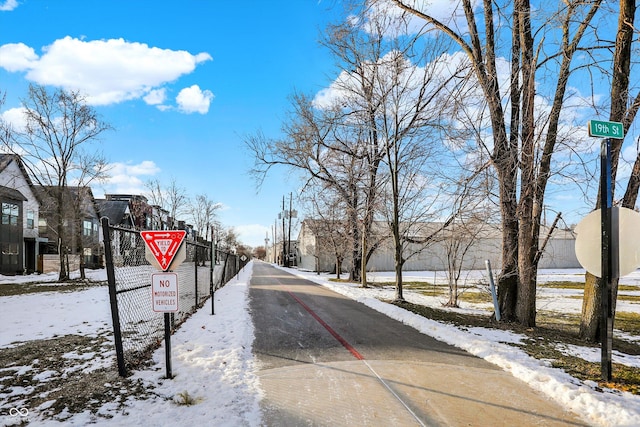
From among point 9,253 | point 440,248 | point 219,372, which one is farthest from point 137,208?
point 219,372

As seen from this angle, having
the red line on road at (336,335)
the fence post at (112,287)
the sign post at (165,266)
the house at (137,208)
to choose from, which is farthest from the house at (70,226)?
the sign post at (165,266)

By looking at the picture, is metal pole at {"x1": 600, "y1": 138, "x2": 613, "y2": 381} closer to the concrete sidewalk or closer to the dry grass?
the dry grass

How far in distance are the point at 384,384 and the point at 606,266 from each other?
3259 mm

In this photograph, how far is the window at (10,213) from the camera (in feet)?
103

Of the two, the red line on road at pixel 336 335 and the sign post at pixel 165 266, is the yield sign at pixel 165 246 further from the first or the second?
the red line on road at pixel 336 335

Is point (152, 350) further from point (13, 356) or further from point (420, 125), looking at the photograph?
point (420, 125)

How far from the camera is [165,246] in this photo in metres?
5.41

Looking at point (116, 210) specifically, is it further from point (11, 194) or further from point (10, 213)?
point (11, 194)

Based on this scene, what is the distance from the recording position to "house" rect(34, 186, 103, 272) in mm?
26219

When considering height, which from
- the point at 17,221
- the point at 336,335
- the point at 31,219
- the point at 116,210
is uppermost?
the point at 116,210

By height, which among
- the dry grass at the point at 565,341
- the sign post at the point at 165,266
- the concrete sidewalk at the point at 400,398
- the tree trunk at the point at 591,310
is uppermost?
the sign post at the point at 165,266

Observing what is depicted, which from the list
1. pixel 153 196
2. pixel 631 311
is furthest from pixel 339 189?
pixel 153 196

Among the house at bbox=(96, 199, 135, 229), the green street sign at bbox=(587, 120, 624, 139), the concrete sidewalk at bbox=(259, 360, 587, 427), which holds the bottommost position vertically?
the concrete sidewalk at bbox=(259, 360, 587, 427)

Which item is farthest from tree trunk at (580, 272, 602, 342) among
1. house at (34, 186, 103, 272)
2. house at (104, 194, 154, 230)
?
house at (104, 194, 154, 230)
